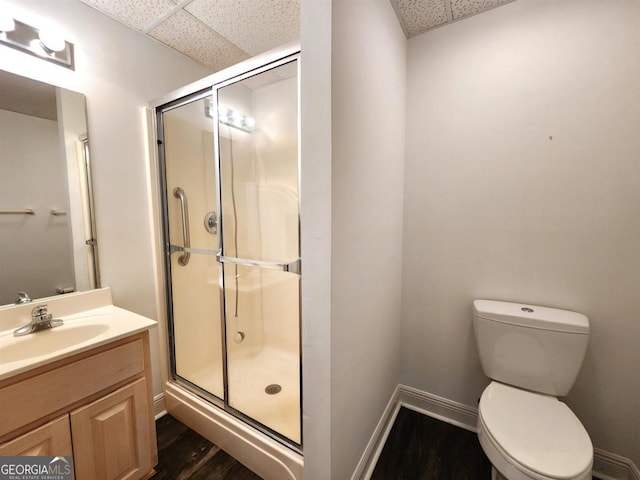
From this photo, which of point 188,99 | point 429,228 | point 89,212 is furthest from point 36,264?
point 429,228

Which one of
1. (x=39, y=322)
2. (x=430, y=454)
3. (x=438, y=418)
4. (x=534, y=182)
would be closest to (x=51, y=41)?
(x=39, y=322)

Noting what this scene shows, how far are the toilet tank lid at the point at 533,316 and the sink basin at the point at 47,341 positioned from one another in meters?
1.91

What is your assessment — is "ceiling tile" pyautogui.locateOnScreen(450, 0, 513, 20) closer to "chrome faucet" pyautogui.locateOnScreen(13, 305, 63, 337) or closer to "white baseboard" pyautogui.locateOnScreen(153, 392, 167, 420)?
"chrome faucet" pyautogui.locateOnScreen(13, 305, 63, 337)

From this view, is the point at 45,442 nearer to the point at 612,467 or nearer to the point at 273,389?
the point at 273,389

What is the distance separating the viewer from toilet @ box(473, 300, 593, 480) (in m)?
0.91

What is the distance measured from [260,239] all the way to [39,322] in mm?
1162

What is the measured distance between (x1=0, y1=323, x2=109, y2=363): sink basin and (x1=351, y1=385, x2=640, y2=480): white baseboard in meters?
1.41

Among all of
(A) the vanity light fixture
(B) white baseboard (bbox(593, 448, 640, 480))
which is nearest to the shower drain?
(B) white baseboard (bbox(593, 448, 640, 480))

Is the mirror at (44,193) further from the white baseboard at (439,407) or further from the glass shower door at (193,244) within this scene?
the white baseboard at (439,407)

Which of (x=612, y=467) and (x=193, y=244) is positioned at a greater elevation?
(x=193, y=244)

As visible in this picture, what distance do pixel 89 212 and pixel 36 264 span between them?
33cm

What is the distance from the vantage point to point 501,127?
1390 millimetres

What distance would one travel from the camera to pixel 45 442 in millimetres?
917

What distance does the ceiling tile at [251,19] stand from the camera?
4.36 feet
